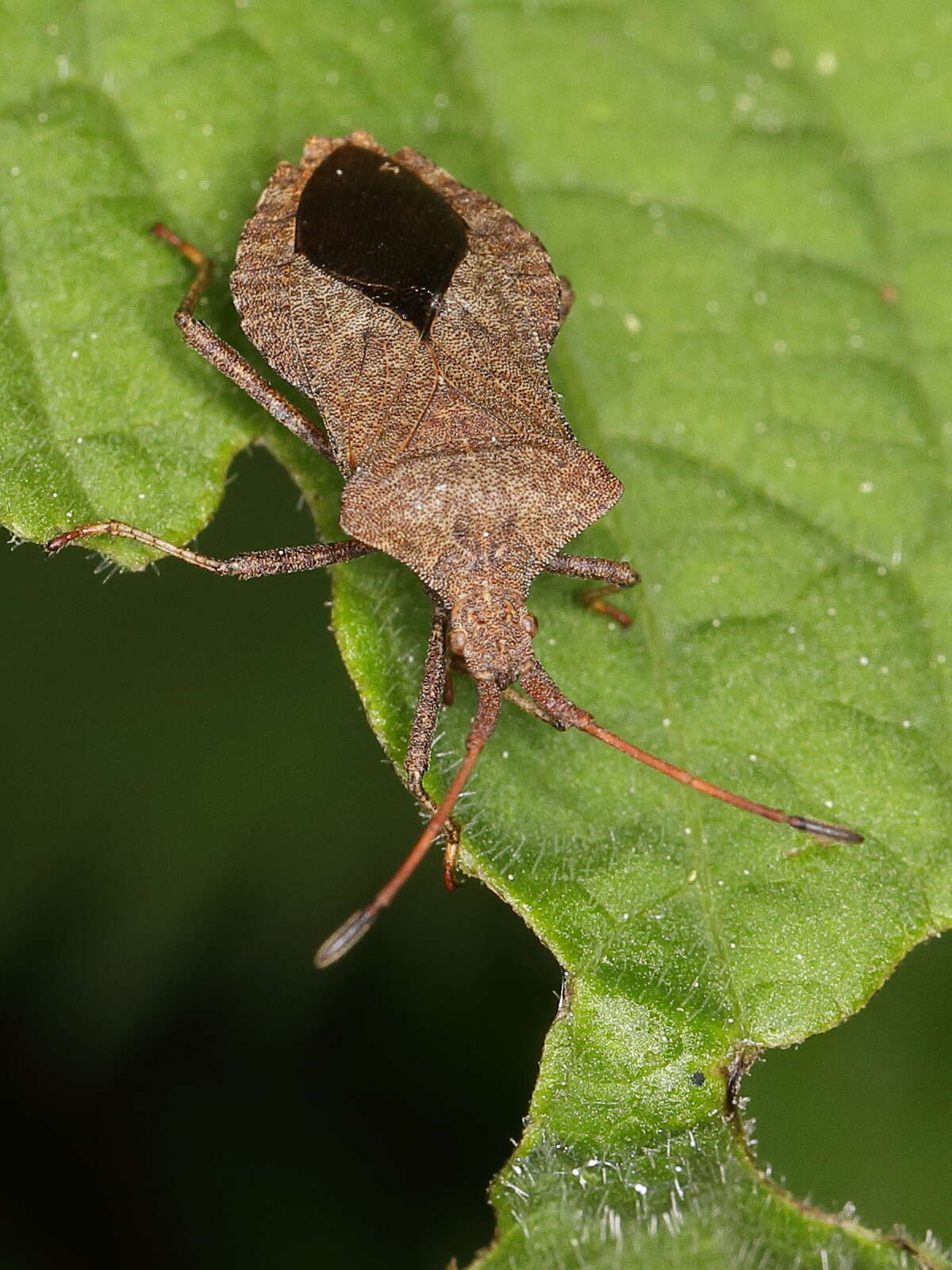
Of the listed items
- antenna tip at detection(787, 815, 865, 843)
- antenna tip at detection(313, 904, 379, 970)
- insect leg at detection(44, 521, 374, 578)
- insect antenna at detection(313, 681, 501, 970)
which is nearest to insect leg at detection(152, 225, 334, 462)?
insect leg at detection(44, 521, 374, 578)

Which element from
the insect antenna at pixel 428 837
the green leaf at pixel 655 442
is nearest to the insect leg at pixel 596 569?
the green leaf at pixel 655 442

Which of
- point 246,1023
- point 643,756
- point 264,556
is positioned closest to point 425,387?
point 264,556

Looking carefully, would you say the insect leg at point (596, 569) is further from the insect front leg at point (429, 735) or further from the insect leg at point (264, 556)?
the insect leg at point (264, 556)

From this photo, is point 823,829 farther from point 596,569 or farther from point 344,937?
point 344,937

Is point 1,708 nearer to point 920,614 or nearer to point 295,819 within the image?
point 295,819

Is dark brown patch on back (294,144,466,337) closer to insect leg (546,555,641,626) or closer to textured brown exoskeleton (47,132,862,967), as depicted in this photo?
textured brown exoskeleton (47,132,862,967)

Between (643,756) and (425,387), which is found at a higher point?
(425,387)

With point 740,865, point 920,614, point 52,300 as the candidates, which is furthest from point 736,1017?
point 52,300
